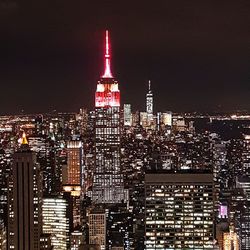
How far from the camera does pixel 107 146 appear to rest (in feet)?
61.3

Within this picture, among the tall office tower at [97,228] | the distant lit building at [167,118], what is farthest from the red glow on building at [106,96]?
the tall office tower at [97,228]

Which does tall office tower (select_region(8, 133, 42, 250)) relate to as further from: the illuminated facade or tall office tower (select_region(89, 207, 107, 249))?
the illuminated facade

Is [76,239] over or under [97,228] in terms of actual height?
under

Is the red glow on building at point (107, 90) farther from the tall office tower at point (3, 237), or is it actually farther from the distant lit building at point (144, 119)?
the tall office tower at point (3, 237)

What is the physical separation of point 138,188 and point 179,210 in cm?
206

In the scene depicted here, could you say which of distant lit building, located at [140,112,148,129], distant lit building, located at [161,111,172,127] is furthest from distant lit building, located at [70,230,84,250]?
distant lit building, located at [140,112,148,129]

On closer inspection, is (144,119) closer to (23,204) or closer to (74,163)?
(74,163)

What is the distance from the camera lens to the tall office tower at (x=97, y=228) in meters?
11.9

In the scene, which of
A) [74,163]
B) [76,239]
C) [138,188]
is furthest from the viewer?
[74,163]

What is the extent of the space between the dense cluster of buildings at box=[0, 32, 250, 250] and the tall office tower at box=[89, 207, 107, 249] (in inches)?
0.8

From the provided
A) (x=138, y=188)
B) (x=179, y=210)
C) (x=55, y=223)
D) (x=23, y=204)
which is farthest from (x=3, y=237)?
(x=138, y=188)

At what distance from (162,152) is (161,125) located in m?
0.76

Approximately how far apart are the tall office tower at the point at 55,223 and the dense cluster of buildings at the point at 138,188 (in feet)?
0.06

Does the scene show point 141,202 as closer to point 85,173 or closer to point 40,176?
point 40,176
